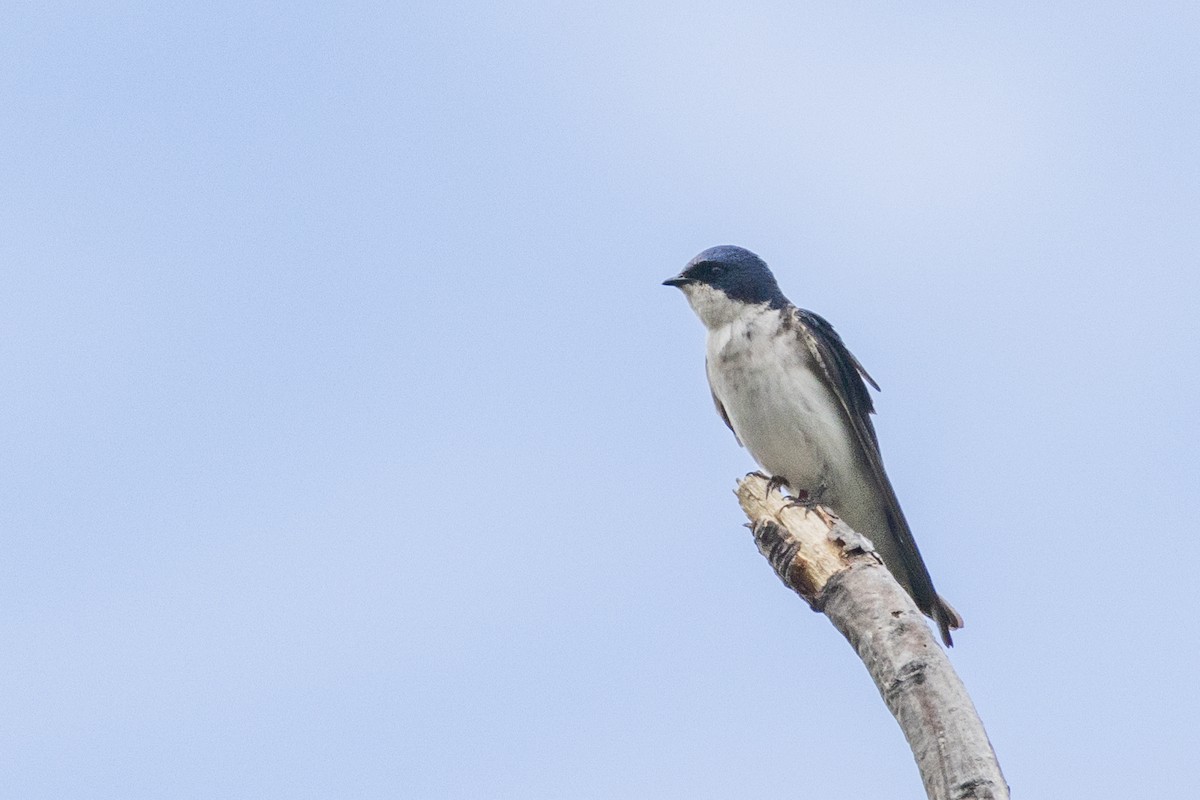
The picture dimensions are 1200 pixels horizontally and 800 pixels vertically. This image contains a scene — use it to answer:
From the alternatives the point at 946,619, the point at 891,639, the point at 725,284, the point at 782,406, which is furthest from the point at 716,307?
the point at 891,639

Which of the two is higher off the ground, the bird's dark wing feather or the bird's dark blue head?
the bird's dark blue head

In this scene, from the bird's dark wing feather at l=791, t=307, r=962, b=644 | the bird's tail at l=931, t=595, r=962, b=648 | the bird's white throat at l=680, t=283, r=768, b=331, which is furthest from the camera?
the bird's white throat at l=680, t=283, r=768, b=331

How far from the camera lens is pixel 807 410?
1036cm

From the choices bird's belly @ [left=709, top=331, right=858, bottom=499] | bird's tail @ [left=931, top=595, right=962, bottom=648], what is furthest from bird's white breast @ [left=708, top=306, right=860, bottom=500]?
bird's tail @ [left=931, top=595, right=962, bottom=648]

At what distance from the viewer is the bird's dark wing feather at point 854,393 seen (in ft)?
34.3

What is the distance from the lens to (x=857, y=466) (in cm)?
1066

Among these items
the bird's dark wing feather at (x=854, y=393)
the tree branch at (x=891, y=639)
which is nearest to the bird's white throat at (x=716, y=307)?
the bird's dark wing feather at (x=854, y=393)

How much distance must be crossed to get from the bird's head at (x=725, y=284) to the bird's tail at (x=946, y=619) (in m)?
2.39

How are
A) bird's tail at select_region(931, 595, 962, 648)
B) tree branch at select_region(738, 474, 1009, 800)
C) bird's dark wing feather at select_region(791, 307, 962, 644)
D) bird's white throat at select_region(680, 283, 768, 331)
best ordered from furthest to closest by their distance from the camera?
bird's white throat at select_region(680, 283, 768, 331), bird's dark wing feather at select_region(791, 307, 962, 644), bird's tail at select_region(931, 595, 962, 648), tree branch at select_region(738, 474, 1009, 800)

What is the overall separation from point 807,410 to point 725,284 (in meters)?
1.22

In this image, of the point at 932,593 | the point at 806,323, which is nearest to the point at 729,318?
the point at 806,323

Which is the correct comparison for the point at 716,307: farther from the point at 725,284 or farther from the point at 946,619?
the point at 946,619

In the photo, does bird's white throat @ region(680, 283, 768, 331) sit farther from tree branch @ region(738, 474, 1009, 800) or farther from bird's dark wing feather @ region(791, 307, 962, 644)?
tree branch @ region(738, 474, 1009, 800)

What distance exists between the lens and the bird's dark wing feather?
34.3 feet
